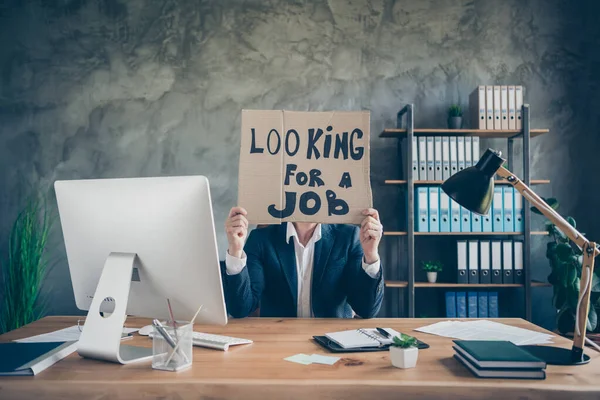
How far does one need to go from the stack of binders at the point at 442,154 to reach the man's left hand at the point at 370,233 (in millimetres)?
1783

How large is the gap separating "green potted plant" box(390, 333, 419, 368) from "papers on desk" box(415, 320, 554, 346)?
Answer: 348 mm

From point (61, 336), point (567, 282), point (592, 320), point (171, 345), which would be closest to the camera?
point (171, 345)

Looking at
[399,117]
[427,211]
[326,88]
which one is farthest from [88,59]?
[427,211]

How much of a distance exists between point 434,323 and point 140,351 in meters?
0.90

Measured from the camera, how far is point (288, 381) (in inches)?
37.9

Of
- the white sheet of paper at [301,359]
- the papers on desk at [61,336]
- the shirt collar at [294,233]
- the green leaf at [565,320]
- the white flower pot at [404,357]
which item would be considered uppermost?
the shirt collar at [294,233]

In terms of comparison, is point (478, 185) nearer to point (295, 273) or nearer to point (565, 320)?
point (295, 273)

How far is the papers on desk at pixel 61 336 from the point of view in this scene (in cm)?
135

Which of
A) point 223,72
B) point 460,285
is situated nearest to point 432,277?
point 460,285

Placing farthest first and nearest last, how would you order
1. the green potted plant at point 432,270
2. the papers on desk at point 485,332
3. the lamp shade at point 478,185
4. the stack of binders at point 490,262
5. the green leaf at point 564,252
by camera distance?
the green potted plant at point 432,270, the stack of binders at point 490,262, the green leaf at point 564,252, the papers on desk at point 485,332, the lamp shade at point 478,185

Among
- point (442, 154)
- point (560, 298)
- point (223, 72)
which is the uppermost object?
point (223, 72)

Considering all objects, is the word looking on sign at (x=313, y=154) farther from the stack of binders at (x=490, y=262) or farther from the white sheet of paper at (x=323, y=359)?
the stack of binders at (x=490, y=262)

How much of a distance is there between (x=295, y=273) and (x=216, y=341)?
0.65 metres

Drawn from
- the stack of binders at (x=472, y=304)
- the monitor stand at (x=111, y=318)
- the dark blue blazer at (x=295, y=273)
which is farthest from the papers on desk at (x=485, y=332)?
the stack of binders at (x=472, y=304)
